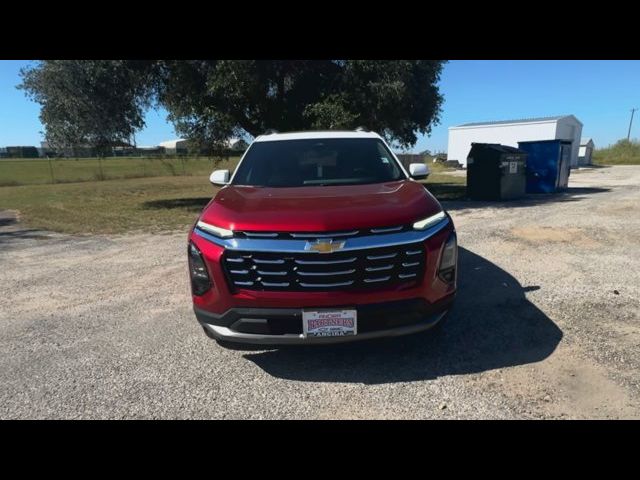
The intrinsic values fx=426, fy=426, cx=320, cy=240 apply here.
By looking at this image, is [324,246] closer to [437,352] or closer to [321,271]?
[321,271]

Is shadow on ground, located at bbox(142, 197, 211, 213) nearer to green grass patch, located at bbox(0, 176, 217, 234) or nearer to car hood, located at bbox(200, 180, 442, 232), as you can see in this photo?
green grass patch, located at bbox(0, 176, 217, 234)

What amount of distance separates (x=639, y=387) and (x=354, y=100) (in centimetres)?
1075

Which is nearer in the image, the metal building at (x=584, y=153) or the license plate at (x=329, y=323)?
the license plate at (x=329, y=323)

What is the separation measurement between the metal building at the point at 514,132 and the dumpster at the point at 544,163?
2043 centimetres

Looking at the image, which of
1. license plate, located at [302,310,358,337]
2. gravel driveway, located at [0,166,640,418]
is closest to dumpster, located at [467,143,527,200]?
gravel driveway, located at [0,166,640,418]

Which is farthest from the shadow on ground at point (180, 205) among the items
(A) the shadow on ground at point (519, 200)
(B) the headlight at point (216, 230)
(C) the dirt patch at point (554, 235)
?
(B) the headlight at point (216, 230)

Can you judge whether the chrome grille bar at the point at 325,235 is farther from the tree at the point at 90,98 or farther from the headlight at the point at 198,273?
the tree at the point at 90,98

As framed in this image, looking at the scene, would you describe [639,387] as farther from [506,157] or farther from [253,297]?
[506,157]

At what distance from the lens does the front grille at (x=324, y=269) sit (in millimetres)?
2893

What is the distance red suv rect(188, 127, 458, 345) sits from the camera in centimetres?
289

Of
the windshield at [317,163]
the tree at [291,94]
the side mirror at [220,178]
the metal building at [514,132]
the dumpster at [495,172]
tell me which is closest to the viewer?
the windshield at [317,163]

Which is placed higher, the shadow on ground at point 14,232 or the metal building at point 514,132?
the metal building at point 514,132

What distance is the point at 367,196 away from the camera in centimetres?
342
